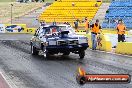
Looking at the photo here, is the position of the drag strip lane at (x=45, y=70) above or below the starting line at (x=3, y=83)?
below

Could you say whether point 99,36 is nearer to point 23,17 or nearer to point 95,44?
point 95,44

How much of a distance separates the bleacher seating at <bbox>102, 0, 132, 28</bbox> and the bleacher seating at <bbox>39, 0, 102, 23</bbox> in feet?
10.3

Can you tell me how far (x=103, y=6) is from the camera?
63312mm

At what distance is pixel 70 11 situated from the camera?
6094 centimetres

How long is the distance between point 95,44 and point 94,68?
30.3 ft

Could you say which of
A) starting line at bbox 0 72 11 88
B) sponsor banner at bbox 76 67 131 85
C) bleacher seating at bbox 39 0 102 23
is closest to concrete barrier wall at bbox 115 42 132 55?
starting line at bbox 0 72 11 88

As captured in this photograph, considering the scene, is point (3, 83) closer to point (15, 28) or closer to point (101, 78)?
point (101, 78)

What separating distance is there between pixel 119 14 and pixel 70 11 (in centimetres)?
897

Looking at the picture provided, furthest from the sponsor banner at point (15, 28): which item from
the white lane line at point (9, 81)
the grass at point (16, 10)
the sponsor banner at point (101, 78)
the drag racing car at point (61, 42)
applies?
the sponsor banner at point (101, 78)

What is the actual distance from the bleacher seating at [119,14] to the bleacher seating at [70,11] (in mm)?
3135

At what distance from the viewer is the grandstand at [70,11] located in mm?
59000

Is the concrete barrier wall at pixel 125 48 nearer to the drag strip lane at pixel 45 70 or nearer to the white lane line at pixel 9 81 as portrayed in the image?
the drag strip lane at pixel 45 70

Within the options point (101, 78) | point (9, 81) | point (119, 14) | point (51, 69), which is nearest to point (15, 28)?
point (119, 14)

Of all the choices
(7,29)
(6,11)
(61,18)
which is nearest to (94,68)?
(7,29)
